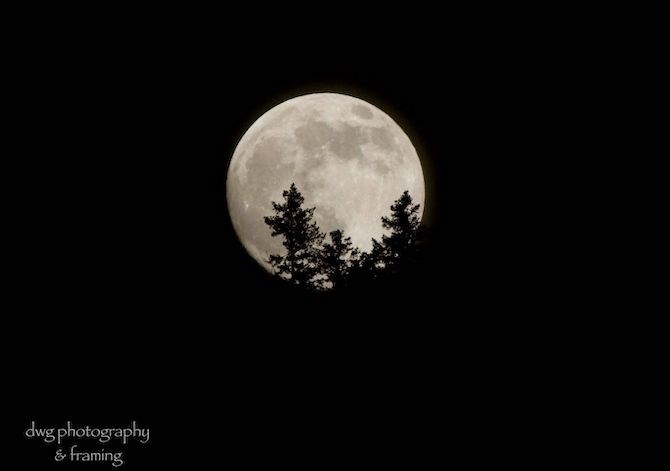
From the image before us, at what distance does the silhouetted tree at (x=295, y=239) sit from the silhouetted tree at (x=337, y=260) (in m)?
0.39

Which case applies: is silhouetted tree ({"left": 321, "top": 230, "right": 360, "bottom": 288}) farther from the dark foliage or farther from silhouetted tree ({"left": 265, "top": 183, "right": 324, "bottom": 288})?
silhouetted tree ({"left": 265, "top": 183, "right": 324, "bottom": 288})

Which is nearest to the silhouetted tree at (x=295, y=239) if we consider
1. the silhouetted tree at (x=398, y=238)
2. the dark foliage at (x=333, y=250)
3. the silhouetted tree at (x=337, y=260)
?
the dark foliage at (x=333, y=250)

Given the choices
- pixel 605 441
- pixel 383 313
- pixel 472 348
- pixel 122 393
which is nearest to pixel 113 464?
pixel 122 393

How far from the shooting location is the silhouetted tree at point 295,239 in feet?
75.7

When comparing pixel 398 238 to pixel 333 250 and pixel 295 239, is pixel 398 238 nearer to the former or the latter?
pixel 333 250

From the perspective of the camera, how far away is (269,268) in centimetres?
2544

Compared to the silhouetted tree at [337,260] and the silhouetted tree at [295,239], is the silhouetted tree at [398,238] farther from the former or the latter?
the silhouetted tree at [295,239]

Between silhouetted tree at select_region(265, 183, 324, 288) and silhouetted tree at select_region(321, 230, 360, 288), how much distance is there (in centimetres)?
→ 39

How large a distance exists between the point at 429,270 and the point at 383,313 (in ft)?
10.4

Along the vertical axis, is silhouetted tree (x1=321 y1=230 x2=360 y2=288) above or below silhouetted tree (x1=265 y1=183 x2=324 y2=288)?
below

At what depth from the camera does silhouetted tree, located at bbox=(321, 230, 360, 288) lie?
22.3 meters

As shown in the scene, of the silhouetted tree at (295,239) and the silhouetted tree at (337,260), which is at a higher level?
the silhouetted tree at (295,239)

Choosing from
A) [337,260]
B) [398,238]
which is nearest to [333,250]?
[337,260]

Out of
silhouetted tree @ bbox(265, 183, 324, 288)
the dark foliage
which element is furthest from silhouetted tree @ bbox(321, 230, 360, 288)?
silhouetted tree @ bbox(265, 183, 324, 288)
